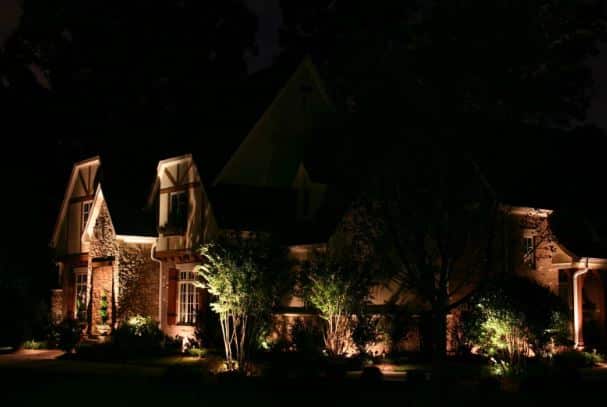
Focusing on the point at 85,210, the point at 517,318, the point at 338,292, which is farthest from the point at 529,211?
the point at 85,210

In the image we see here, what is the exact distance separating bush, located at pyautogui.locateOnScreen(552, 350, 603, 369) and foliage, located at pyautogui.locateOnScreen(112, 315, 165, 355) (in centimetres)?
1305

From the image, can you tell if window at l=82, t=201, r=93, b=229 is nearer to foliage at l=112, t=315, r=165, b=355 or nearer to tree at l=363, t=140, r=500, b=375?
foliage at l=112, t=315, r=165, b=355

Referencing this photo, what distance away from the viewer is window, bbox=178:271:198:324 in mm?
33000

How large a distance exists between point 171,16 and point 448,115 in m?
34.0

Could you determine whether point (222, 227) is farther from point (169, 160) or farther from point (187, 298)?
point (169, 160)

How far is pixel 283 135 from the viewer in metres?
35.5

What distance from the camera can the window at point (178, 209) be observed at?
3331 cm

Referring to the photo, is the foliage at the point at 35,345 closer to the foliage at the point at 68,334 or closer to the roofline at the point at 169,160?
the foliage at the point at 68,334

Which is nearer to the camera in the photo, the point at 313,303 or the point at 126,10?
the point at 313,303

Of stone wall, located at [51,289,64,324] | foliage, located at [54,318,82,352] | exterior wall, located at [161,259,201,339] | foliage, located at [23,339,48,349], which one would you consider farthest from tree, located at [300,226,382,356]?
stone wall, located at [51,289,64,324]

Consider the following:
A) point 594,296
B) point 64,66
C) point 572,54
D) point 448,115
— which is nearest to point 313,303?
point 448,115

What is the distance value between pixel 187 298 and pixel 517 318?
512 inches

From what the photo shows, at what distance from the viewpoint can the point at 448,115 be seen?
78.4ft

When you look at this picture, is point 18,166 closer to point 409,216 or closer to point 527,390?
point 409,216
